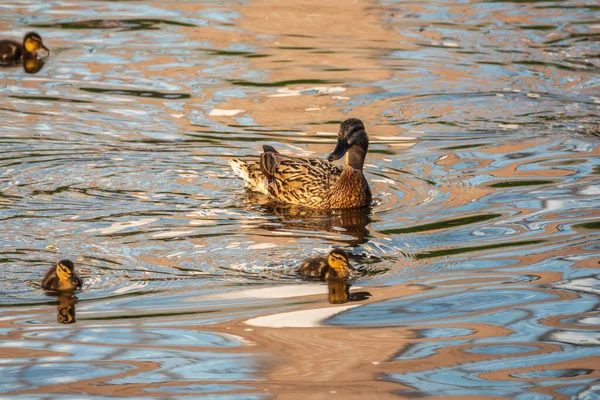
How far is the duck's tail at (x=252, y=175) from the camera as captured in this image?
9.91 m

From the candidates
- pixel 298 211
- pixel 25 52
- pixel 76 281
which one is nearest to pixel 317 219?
pixel 298 211

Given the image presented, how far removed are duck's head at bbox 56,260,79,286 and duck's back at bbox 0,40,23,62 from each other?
26.3ft

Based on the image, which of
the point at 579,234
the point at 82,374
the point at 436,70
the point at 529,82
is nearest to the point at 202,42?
the point at 436,70

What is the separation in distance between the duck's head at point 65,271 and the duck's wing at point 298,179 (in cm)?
299

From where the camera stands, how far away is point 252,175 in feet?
32.4

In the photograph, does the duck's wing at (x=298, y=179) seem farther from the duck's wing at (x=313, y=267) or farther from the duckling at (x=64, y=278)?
the duckling at (x=64, y=278)

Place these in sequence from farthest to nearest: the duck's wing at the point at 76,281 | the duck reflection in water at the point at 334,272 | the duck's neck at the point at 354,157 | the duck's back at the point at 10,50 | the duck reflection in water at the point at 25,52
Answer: the duck's back at the point at 10,50
the duck reflection in water at the point at 25,52
the duck's neck at the point at 354,157
the duck reflection in water at the point at 334,272
the duck's wing at the point at 76,281

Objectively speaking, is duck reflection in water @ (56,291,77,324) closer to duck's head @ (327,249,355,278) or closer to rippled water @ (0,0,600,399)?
rippled water @ (0,0,600,399)

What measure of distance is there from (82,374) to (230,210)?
3.44m

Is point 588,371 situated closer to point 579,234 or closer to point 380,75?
point 579,234

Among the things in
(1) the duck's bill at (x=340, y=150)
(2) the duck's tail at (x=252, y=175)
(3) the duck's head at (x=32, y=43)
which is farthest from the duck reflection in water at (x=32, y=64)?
(1) the duck's bill at (x=340, y=150)

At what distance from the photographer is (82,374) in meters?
5.99

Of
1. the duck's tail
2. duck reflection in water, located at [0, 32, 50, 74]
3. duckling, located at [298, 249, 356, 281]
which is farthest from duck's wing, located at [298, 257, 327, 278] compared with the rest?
duck reflection in water, located at [0, 32, 50, 74]

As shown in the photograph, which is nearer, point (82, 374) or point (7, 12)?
point (82, 374)
